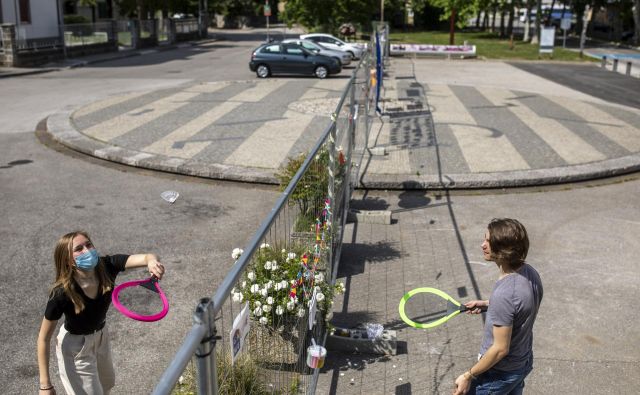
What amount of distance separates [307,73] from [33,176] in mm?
15833

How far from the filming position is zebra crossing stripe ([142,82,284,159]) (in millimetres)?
12992

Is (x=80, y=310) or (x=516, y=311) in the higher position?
(x=516, y=311)

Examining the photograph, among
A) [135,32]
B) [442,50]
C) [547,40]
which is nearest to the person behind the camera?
[442,50]

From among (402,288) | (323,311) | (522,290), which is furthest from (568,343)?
(522,290)

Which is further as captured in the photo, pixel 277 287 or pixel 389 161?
pixel 389 161

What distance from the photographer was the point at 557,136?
14461 millimetres

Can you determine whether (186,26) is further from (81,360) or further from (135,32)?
(81,360)

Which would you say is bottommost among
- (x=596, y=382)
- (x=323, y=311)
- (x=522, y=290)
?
(x=596, y=382)

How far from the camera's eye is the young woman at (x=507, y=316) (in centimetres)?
Result: 358

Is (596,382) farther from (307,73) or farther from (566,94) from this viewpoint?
(307,73)

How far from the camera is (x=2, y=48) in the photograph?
99.4ft

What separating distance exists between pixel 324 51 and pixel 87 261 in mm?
26485

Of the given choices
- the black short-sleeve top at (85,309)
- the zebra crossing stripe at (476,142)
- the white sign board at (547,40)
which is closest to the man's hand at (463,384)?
the black short-sleeve top at (85,309)

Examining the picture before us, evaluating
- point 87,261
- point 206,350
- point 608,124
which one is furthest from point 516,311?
point 608,124
